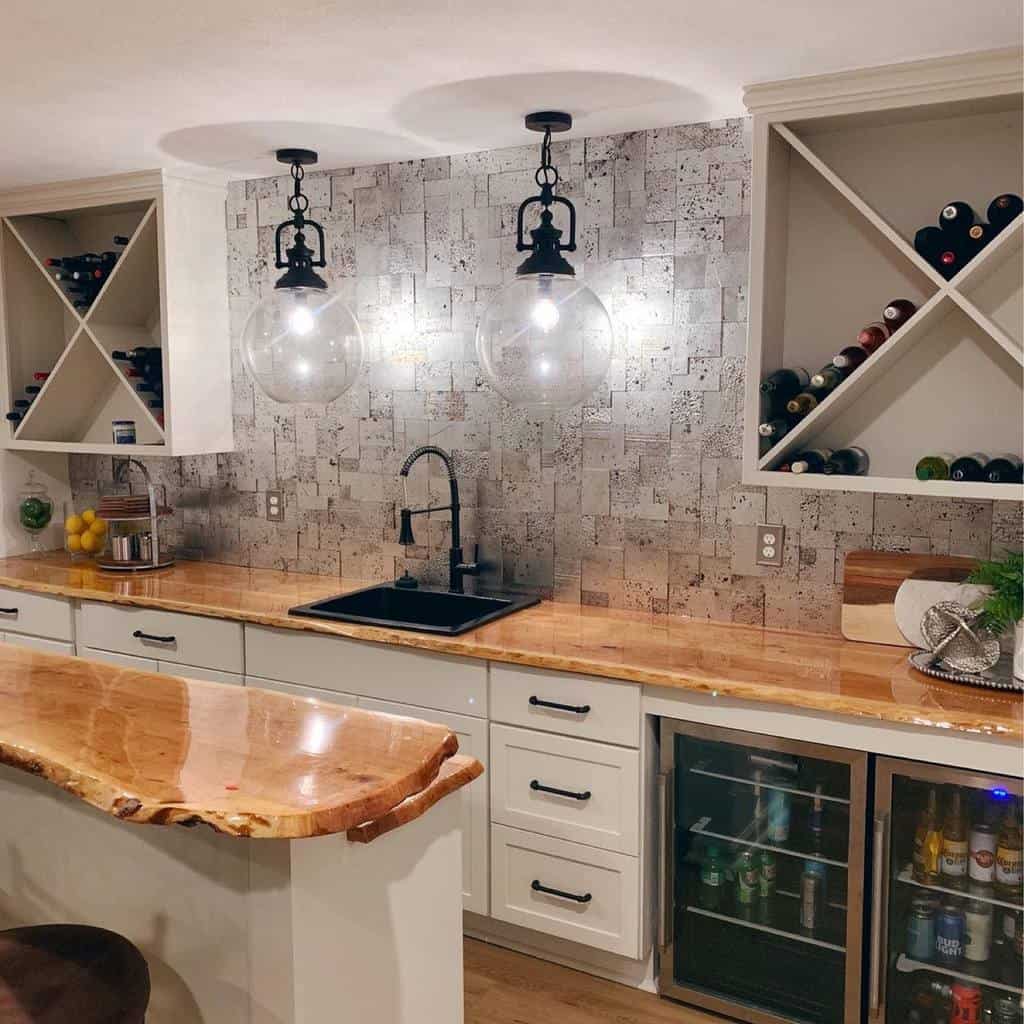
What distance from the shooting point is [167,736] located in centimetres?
169

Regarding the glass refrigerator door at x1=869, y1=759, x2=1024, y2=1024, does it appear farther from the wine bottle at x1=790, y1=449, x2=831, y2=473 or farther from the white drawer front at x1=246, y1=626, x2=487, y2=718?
the white drawer front at x1=246, y1=626, x2=487, y2=718

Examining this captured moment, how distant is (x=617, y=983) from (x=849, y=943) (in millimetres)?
696

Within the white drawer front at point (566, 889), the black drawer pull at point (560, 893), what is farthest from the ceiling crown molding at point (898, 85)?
the black drawer pull at point (560, 893)

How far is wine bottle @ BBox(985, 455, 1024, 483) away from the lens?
8.13 feet

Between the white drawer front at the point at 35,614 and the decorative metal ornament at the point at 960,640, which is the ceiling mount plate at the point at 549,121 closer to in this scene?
the decorative metal ornament at the point at 960,640

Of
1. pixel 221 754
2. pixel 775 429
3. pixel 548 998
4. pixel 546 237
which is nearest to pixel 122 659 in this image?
pixel 548 998

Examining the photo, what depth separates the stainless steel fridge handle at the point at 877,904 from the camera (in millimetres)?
2379

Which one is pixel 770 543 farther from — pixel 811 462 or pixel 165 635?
pixel 165 635

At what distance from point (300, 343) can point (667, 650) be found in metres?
1.40

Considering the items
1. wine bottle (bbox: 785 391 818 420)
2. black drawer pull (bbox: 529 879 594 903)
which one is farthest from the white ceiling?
black drawer pull (bbox: 529 879 594 903)

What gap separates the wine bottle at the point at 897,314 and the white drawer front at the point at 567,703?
1.10 meters

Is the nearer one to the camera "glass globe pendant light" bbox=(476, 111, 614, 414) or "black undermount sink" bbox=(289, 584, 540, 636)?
"glass globe pendant light" bbox=(476, 111, 614, 414)

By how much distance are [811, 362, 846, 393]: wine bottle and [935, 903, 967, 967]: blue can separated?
1.26 meters

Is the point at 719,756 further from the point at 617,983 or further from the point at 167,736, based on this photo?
the point at 167,736
